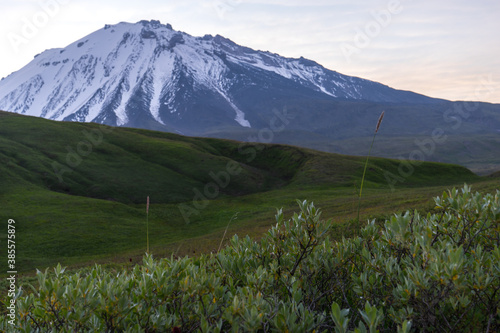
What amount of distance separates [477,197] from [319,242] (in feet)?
7.43

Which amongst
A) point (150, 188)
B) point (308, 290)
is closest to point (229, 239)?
point (308, 290)

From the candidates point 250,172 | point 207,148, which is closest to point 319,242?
point 250,172

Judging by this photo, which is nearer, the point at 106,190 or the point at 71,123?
the point at 106,190

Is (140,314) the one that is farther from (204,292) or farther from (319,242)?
(319,242)

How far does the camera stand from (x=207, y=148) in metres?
124

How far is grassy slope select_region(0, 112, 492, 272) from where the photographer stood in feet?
144

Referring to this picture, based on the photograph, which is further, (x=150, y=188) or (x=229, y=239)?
(x=150, y=188)

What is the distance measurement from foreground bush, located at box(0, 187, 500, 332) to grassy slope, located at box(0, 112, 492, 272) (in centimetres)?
2465

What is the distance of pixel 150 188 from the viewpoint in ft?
275

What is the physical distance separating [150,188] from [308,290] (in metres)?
82.7

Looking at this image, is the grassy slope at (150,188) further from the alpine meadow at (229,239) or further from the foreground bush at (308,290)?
the foreground bush at (308,290)

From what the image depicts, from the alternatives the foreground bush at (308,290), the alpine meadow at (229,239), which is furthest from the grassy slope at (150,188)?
the foreground bush at (308,290)

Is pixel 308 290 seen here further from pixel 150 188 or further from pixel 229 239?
pixel 150 188

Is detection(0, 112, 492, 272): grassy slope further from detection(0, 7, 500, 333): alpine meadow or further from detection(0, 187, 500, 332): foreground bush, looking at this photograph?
detection(0, 187, 500, 332): foreground bush
